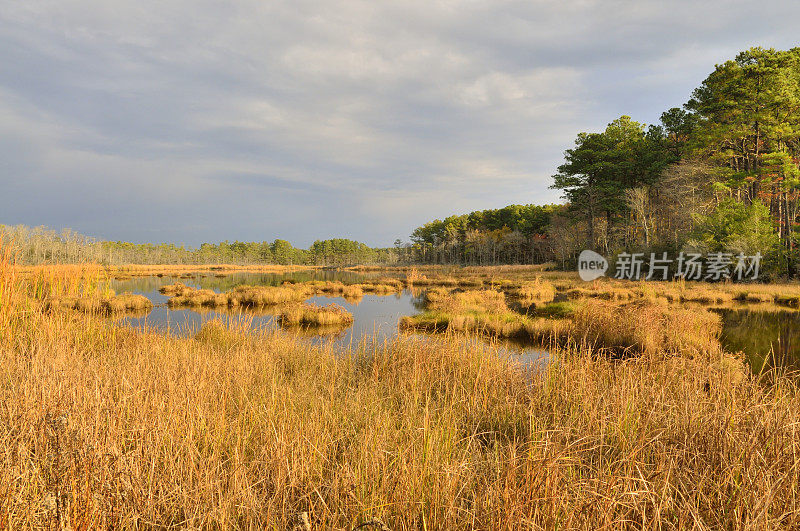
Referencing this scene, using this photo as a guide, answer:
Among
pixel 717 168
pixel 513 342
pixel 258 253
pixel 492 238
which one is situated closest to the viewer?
pixel 513 342

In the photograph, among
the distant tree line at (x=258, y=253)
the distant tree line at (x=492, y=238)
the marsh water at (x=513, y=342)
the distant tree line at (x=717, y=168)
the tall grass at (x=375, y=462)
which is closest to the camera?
the tall grass at (x=375, y=462)

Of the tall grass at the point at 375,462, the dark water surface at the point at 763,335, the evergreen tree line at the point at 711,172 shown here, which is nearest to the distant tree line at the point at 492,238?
the evergreen tree line at the point at 711,172

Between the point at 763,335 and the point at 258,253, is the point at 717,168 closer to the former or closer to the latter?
the point at 763,335

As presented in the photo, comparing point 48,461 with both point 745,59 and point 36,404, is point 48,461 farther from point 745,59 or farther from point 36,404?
point 745,59

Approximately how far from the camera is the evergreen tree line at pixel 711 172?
77.9 feet

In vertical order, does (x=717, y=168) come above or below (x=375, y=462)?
above

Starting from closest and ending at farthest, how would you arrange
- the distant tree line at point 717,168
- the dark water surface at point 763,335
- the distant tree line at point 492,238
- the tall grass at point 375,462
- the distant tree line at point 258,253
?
1. the tall grass at point 375,462
2. the dark water surface at point 763,335
3. the distant tree line at point 717,168
4. the distant tree line at point 492,238
5. the distant tree line at point 258,253

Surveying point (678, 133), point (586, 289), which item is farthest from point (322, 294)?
point (678, 133)

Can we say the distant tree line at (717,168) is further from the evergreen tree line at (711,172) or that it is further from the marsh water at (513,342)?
the marsh water at (513,342)

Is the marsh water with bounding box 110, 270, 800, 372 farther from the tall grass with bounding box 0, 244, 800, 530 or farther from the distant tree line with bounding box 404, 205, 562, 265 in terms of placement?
the distant tree line with bounding box 404, 205, 562, 265

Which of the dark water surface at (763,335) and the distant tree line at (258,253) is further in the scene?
the distant tree line at (258,253)

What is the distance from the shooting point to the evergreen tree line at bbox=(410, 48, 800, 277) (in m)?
23.7

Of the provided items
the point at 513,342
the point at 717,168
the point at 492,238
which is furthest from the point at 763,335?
the point at 492,238

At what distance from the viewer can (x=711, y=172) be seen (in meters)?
26.8
